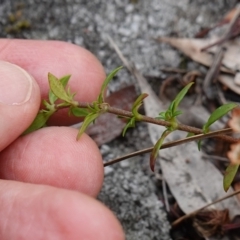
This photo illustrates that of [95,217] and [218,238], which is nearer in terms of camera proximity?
[95,217]

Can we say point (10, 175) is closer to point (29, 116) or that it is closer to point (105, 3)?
point (29, 116)

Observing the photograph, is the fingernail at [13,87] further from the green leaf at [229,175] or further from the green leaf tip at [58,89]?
the green leaf at [229,175]

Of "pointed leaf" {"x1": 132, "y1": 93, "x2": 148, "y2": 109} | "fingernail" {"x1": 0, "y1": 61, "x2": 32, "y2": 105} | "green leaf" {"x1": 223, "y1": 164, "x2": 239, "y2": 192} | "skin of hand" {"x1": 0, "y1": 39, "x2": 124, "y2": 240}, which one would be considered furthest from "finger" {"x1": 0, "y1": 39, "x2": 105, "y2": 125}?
"green leaf" {"x1": 223, "y1": 164, "x2": 239, "y2": 192}

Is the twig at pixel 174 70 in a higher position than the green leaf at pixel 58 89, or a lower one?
lower

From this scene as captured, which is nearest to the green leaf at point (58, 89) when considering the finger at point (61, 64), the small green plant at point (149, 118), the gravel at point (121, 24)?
the small green plant at point (149, 118)

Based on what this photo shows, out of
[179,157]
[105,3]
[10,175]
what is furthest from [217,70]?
[10,175]

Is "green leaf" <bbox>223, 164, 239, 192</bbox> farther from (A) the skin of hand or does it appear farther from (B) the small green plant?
(A) the skin of hand
